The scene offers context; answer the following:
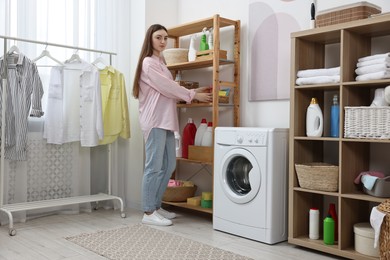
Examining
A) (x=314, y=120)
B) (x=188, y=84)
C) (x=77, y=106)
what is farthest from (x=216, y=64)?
(x=77, y=106)

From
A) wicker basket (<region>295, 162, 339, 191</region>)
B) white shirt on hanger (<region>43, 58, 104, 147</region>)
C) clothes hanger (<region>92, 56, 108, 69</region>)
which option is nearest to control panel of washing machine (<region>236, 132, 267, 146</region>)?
wicker basket (<region>295, 162, 339, 191</region>)

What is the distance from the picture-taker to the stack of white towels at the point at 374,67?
2182 mm

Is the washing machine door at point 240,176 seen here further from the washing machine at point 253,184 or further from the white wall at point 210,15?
the white wall at point 210,15

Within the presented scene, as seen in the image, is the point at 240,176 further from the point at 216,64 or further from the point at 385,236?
the point at 385,236

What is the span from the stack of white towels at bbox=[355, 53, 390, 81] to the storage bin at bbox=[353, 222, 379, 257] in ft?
2.66

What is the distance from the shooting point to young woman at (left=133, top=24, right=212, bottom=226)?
3.09 metres

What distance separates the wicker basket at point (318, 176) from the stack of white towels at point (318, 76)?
49 centimetres

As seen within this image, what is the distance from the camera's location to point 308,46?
8.76 ft


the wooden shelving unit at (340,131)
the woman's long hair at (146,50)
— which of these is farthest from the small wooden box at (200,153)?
the wooden shelving unit at (340,131)

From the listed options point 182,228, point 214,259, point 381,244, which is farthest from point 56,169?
point 381,244

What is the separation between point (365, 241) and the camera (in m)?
2.26

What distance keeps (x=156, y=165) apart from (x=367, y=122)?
5.00 ft

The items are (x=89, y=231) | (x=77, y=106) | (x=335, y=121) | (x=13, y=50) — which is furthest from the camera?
(x=77, y=106)

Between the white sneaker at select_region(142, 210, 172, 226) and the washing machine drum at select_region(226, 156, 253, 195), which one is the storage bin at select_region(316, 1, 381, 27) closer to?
the washing machine drum at select_region(226, 156, 253, 195)
